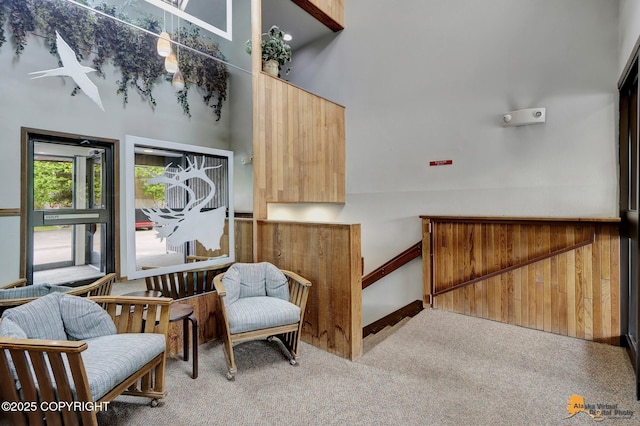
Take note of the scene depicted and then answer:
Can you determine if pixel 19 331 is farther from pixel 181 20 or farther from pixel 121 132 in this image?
pixel 181 20

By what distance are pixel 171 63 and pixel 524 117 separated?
11.7ft

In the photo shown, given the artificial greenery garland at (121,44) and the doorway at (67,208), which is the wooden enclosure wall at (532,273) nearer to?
the artificial greenery garland at (121,44)

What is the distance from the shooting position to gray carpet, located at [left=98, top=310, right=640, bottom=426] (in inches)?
73.4

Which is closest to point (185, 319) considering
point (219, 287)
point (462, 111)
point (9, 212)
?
point (219, 287)

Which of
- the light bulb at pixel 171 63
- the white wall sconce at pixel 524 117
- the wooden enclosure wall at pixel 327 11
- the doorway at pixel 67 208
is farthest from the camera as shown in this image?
the wooden enclosure wall at pixel 327 11

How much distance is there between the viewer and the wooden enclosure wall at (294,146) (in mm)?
3406

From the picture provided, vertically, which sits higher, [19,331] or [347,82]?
[347,82]

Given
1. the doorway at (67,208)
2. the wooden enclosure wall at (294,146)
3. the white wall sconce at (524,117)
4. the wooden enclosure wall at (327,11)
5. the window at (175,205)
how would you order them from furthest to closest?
the wooden enclosure wall at (327,11) → the wooden enclosure wall at (294,146) → the white wall sconce at (524,117) → the window at (175,205) → the doorway at (67,208)

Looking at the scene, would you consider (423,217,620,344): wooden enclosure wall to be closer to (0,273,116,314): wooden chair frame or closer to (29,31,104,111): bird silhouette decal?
(0,273,116,314): wooden chair frame

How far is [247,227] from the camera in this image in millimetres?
3312

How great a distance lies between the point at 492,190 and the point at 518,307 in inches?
50.8

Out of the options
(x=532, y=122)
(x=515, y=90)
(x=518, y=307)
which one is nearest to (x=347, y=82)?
(x=515, y=90)

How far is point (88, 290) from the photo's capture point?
7.31 ft

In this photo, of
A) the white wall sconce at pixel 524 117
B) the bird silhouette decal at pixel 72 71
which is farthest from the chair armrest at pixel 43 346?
the white wall sconce at pixel 524 117
